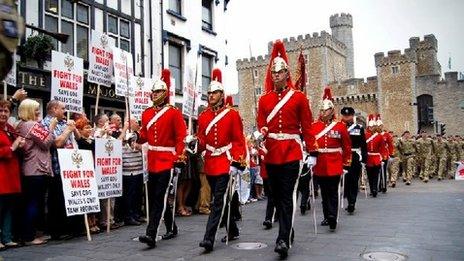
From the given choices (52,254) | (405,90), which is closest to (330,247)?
(52,254)

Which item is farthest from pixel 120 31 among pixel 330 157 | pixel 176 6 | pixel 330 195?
pixel 330 195

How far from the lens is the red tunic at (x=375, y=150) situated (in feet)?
44.8

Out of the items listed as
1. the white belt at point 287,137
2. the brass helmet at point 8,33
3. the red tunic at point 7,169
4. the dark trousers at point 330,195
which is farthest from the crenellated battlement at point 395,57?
the brass helmet at point 8,33

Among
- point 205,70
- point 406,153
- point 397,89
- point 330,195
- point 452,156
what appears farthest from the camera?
point 397,89

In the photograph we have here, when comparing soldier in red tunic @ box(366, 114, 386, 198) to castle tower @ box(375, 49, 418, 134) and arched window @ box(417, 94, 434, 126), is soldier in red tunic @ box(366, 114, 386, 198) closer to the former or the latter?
arched window @ box(417, 94, 434, 126)

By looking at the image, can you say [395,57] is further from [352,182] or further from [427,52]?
[352,182]

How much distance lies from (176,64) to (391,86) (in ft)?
143

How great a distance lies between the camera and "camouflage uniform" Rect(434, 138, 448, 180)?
22034 millimetres

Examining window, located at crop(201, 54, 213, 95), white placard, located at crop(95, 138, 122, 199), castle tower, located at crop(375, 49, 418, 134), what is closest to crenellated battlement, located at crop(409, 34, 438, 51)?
castle tower, located at crop(375, 49, 418, 134)

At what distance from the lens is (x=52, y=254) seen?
6.13 m

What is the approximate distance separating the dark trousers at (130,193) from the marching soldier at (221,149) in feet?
8.01

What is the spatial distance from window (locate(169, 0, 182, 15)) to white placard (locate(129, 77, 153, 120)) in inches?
401

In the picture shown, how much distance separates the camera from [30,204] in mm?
6922

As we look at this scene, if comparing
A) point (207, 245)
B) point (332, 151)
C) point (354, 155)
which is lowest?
point (207, 245)
